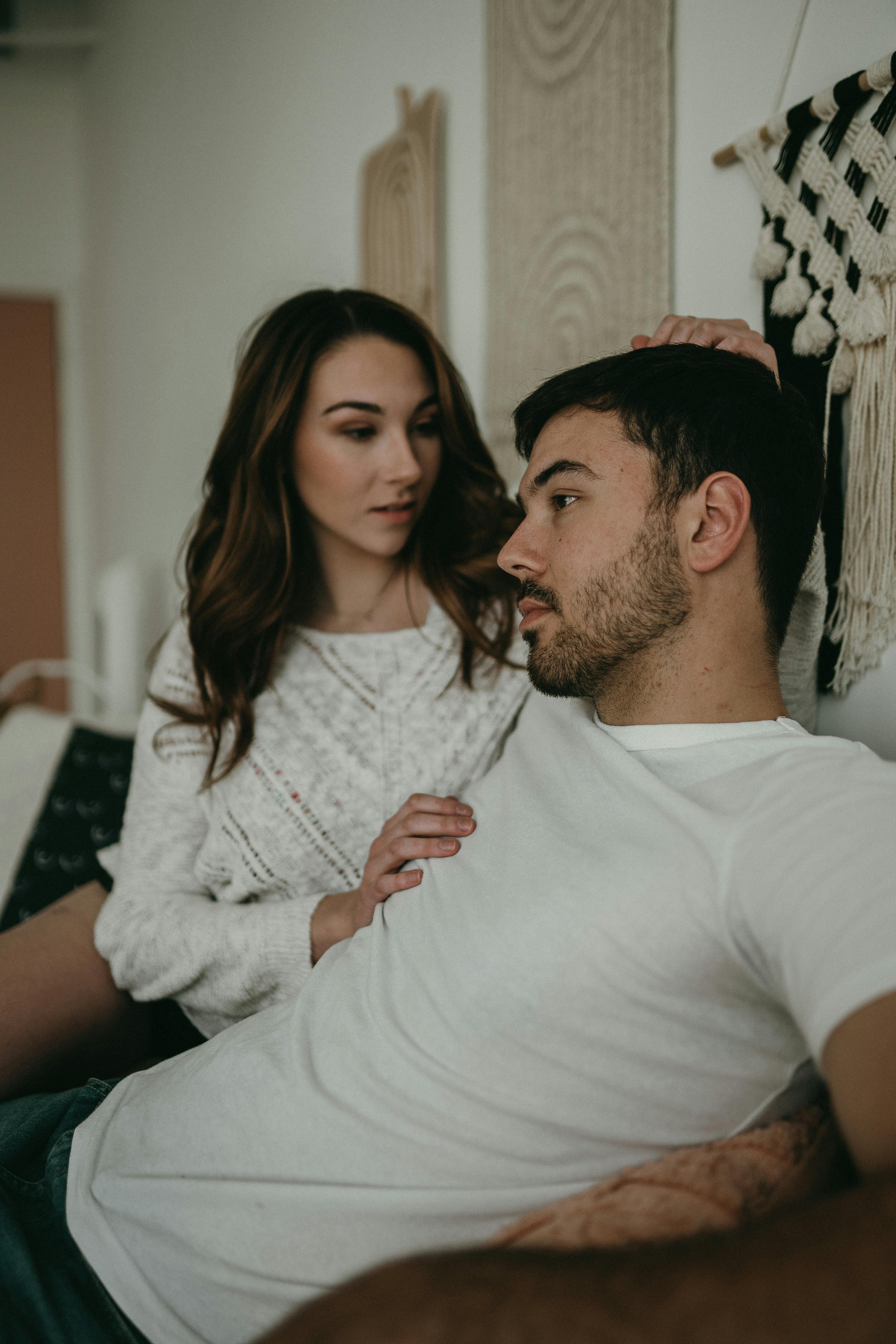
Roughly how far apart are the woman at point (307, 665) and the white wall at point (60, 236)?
136 inches

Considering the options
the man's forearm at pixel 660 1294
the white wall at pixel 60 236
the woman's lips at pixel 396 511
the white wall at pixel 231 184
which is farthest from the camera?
the white wall at pixel 60 236

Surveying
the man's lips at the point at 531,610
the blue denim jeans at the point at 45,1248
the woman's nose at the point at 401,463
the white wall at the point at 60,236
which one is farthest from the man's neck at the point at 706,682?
the white wall at the point at 60,236

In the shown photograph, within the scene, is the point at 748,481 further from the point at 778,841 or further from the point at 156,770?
the point at 156,770

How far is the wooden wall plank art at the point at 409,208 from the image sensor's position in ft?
6.45

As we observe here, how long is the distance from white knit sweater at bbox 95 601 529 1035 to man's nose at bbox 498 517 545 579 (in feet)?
1.26

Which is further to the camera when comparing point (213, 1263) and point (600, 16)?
point (600, 16)

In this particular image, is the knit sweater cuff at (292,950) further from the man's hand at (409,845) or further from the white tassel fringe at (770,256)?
the white tassel fringe at (770,256)

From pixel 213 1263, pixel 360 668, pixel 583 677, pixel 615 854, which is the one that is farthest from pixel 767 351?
pixel 213 1263

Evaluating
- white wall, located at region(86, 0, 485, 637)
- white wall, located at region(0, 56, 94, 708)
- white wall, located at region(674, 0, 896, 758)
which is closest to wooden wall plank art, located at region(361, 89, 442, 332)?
white wall, located at region(86, 0, 485, 637)

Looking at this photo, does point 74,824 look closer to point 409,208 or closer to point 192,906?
point 192,906

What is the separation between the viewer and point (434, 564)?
5.11 feet

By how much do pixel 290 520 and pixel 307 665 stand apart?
250 millimetres

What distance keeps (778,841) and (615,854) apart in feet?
0.47

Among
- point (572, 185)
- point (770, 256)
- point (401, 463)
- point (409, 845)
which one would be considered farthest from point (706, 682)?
point (572, 185)
